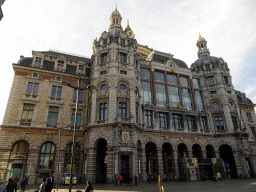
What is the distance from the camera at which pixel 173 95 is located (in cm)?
4038

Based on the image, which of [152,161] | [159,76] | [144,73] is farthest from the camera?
[159,76]

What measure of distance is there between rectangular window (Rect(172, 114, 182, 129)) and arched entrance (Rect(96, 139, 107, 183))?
15.8 m

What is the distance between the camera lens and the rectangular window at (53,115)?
31.5 metres

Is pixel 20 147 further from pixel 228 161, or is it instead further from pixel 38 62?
pixel 228 161

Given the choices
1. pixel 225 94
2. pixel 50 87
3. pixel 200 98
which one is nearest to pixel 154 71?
pixel 200 98

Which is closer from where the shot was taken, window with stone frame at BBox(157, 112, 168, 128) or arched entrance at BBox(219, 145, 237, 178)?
arched entrance at BBox(219, 145, 237, 178)

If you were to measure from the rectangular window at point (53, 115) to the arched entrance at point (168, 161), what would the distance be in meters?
21.8

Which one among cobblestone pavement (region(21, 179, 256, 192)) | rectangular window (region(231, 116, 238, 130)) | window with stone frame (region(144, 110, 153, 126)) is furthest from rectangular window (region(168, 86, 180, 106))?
cobblestone pavement (region(21, 179, 256, 192))

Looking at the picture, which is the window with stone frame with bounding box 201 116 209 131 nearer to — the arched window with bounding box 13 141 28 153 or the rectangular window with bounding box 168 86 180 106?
the rectangular window with bounding box 168 86 180 106

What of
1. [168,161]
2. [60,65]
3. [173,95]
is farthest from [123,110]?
[60,65]

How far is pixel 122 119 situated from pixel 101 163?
28.8ft

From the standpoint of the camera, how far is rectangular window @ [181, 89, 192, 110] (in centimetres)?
4080

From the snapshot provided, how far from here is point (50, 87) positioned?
110 feet

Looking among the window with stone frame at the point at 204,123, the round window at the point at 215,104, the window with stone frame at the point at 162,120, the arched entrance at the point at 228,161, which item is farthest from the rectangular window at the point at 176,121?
the arched entrance at the point at 228,161
